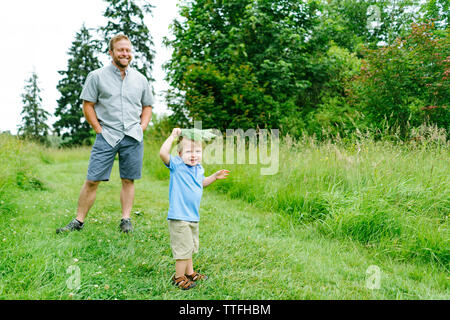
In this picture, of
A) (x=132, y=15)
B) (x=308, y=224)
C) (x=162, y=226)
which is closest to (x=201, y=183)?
(x=162, y=226)

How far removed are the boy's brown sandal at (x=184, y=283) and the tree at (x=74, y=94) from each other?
88.9 ft

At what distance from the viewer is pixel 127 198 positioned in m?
3.80

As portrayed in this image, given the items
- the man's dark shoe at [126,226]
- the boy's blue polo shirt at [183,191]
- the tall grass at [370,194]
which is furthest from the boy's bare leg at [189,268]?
the tall grass at [370,194]

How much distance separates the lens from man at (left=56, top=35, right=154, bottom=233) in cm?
353

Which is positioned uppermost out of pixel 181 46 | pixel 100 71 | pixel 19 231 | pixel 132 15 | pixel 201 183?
pixel 132 15

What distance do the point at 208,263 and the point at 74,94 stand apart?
1145 inches

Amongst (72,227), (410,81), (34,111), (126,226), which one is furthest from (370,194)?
(34,111)

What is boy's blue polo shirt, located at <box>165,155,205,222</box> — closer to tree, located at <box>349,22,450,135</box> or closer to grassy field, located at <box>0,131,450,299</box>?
grassy field, located at <box>0,131,450,299</box>

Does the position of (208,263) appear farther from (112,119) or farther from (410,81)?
(410,81)

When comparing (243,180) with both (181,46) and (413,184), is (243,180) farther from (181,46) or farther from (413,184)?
A: (181,46)

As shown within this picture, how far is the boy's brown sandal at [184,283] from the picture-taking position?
2.39 m

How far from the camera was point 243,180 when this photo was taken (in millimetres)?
5566

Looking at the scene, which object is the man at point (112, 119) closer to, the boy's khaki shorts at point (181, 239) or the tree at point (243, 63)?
the boy's khaki shorts at point (181, 239)

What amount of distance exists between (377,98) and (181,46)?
289 inches
